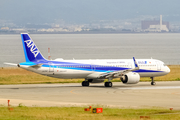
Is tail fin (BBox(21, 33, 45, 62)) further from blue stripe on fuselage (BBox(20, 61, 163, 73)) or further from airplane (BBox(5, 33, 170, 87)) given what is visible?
blue stripe on fuselage (BBox(20, 61, 163, 73))

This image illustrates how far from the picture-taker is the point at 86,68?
50.2 metres

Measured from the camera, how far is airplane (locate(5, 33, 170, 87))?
47.6 meters

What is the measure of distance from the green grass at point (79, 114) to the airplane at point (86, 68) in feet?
65.4

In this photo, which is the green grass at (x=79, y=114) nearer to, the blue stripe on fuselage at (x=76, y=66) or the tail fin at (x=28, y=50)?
the tail fin at (x=28, y=50)

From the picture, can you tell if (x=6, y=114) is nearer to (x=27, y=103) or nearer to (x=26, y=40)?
(x=27, y=103)

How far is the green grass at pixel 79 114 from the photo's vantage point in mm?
23484

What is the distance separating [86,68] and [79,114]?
25089 mm

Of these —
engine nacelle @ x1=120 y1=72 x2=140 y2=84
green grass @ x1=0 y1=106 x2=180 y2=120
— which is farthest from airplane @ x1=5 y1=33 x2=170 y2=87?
green grass @ x1=0 y1=106 x2=180 y2=120

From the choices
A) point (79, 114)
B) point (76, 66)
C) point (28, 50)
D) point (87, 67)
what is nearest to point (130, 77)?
point (87, 67)

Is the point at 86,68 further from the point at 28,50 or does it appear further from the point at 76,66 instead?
the point at 28,50

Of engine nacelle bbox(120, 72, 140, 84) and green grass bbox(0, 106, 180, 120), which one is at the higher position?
engine nacelle bbox(120, 72, 140, 84)

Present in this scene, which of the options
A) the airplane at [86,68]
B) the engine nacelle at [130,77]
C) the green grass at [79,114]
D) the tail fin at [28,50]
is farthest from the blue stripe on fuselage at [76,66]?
the green grass at [79,114]

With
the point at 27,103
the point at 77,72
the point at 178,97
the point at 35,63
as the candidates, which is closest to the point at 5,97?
the point at 27,103

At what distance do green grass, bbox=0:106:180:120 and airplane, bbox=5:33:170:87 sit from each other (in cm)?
1994
